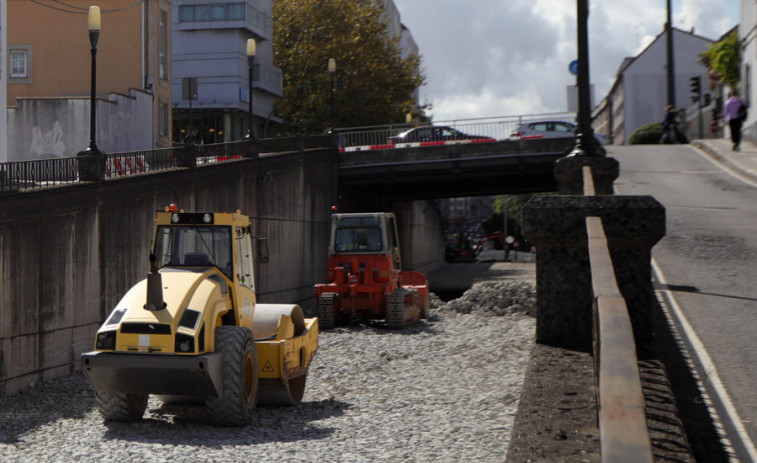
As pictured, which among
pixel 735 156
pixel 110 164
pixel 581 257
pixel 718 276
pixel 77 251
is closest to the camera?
pixel 581 257

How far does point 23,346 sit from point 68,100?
64.6 ft

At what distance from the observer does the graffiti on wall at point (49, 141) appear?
1321 inches

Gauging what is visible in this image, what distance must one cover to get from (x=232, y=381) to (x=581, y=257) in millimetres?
5994

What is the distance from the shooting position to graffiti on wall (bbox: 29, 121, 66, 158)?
3356 cm

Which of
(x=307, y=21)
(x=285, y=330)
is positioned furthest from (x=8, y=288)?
(x=307, y=21)

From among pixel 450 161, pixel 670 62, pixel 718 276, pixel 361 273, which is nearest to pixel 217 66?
pixel 450 161

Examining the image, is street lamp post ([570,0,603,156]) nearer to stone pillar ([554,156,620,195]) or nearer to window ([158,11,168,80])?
stone pillar ([554,156,620,195])

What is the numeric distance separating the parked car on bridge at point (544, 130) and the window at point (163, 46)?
15.2 metres

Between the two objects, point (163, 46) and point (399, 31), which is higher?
point (399, 31)

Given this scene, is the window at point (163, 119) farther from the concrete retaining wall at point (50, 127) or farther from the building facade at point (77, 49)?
the concrete retaining wall at point (50, 127)

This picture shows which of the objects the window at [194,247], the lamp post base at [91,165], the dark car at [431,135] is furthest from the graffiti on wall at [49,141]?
the window at [194,247]

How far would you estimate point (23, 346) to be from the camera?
15648 millimetres

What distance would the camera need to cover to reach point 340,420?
41.5 ft

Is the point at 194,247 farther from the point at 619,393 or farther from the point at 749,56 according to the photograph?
the point at 749,56
